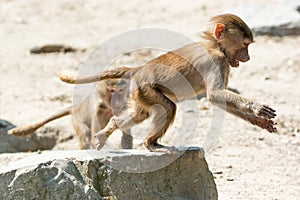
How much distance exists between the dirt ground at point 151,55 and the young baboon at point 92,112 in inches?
22.6

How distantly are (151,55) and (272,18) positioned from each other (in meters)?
2.11

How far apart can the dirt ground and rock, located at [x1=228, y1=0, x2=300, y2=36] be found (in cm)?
13

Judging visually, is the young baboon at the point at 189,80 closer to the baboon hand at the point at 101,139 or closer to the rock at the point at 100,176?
the baboon hand at the point at 101,139

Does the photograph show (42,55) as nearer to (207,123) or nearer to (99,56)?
(99,56)

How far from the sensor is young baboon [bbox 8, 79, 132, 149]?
7.09m

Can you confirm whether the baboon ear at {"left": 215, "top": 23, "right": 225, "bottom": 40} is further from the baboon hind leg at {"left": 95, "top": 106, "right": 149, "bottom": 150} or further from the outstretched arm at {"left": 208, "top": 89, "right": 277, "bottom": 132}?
the baboon hind leg at {"left": 95, "top": 106, "right": 149, "bottom": 150}

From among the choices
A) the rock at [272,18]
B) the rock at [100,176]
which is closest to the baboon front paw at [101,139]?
the rock at [100,176]

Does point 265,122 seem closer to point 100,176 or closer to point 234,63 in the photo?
point 234,63

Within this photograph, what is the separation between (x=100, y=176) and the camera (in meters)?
4.59

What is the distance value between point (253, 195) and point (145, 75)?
1.34 meters

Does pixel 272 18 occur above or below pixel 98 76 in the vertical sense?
below

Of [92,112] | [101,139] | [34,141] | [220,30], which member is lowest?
[34,141]

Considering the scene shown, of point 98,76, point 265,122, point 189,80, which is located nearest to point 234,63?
point 189,80

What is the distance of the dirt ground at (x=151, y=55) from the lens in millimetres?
6531
